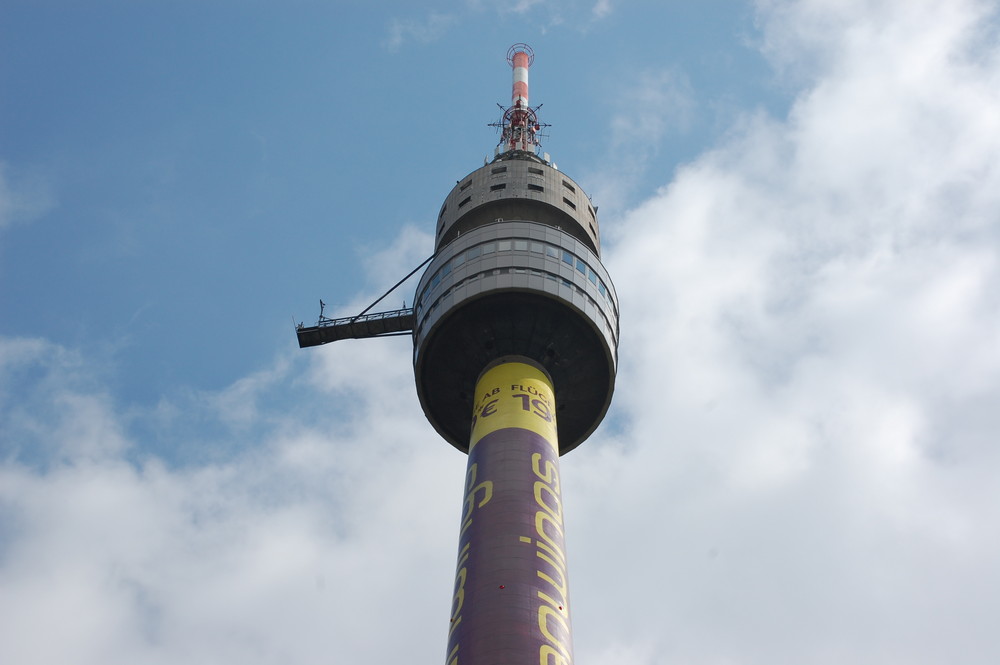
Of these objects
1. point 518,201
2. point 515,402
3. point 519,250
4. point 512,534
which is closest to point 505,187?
point 518,201

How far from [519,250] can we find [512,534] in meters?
17.7

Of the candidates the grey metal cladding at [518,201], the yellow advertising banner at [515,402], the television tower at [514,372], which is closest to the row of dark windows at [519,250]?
the television tower at [514,372]

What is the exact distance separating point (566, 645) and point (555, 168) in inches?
1343

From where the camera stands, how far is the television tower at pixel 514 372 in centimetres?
4100

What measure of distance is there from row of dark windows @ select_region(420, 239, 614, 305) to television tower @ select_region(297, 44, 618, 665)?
0.28 ft

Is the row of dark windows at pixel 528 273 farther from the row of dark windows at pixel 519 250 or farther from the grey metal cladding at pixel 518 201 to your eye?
the grey metal cladding at pixel 518 201

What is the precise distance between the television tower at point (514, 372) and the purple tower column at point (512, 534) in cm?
6

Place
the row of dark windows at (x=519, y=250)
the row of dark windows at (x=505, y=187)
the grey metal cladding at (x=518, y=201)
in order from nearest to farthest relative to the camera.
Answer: the row of dark windows at (x=519, y=250), the grey metal cladding at (x=518, y=201), the row of dark windows at (x=505, y=187)

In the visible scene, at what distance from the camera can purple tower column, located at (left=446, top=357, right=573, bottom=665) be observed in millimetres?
39344

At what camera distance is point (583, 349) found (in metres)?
55.0

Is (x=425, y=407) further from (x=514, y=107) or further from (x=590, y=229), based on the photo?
(x=514, y=107)

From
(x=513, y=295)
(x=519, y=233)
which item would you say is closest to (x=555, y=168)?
(x=519, y=233)

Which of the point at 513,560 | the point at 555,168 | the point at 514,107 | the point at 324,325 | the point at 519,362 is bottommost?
the point at 513,560

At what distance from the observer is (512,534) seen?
1719 inches
